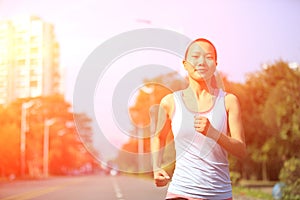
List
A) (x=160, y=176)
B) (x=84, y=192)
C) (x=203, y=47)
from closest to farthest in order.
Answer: (x=160, y=176)
(x=203, y=47)
(x=84, y=192)

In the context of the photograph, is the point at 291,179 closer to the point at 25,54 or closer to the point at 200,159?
the point at 25,54

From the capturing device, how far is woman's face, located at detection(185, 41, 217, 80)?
2285 mm

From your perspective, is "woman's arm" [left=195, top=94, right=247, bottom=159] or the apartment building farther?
the apartment building

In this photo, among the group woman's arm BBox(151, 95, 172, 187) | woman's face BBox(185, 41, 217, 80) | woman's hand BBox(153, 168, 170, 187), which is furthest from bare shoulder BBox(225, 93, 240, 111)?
woman's hand BBox(153, 168, 170, 187)

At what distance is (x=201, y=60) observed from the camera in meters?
2.28

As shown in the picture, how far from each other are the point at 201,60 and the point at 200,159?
0.37 meters

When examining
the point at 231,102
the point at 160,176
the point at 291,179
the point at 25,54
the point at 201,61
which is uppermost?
the point at 25,54

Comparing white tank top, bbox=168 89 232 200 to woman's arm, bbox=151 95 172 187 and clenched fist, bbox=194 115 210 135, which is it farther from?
clenched fist, bbox=194 115 210 135

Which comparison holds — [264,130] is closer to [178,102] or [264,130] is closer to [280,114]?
[280,114]

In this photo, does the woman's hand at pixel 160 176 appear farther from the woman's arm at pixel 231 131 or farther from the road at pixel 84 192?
the road at pixel 84 192

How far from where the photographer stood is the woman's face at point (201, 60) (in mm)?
2285

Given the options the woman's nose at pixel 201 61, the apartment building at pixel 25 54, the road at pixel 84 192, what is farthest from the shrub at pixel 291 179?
the woman's nose at pixel 201 61

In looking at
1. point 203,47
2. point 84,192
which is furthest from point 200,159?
point 84,192

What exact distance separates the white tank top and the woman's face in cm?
13
